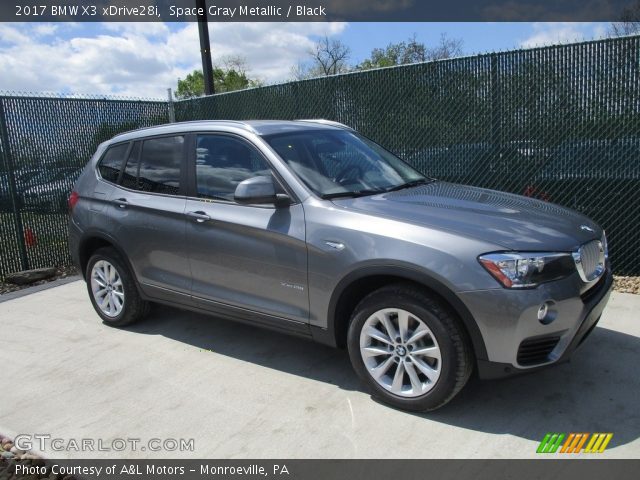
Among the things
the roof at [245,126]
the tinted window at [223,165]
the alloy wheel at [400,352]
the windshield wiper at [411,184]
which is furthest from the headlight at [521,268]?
the roof at [245,126]

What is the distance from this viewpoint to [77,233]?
209 inches

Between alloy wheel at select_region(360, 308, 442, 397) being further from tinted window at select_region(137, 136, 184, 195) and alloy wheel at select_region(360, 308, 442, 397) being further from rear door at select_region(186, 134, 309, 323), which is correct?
tinted window at select_region(137, 136, 184, 195)

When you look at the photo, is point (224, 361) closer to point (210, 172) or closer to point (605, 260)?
point (210, 172)

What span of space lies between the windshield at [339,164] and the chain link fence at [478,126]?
2.13 metres

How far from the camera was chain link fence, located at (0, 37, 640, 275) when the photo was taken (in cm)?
571

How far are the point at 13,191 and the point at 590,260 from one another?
7.15m

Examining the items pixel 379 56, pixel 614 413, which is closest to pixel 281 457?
pixel 614 413

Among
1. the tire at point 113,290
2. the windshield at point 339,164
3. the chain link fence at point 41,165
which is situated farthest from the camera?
the chain link fence at point 41,165

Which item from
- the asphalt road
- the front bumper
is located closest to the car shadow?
the asphalt road

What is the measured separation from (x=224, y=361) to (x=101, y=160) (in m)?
2.40

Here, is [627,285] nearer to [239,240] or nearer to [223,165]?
[239,240]

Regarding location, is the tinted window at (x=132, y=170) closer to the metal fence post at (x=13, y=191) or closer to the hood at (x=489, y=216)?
the hood at (x=489, y=216)

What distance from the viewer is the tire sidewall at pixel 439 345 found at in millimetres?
3160

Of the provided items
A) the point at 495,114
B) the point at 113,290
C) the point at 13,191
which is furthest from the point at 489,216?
the point at 13,191
